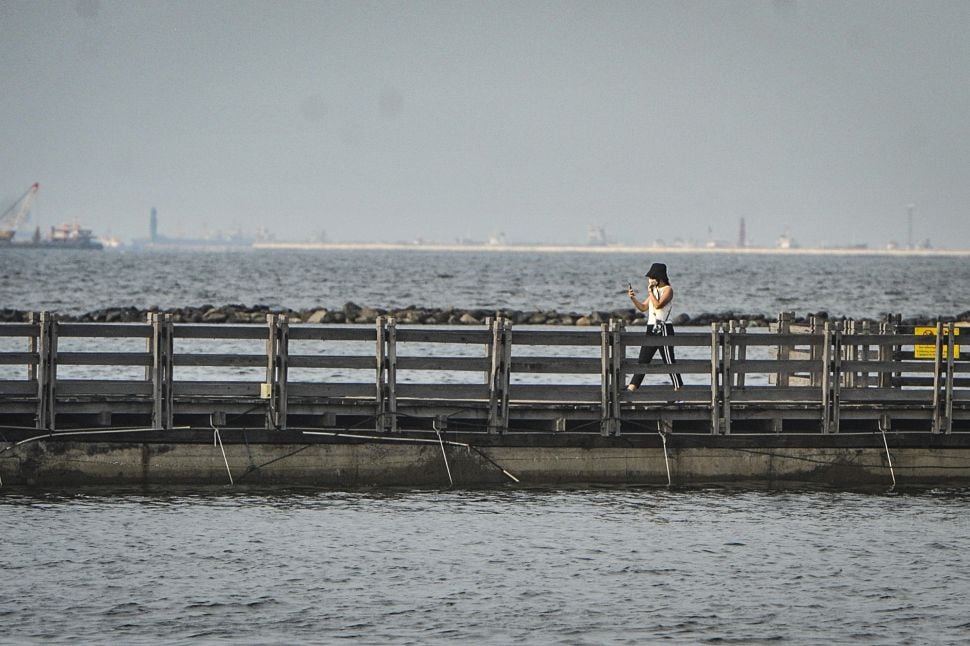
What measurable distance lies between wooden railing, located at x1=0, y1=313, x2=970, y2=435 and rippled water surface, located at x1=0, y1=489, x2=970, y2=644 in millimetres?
1088

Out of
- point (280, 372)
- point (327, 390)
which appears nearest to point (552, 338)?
point (327, 390)

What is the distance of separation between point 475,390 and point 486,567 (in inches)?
158

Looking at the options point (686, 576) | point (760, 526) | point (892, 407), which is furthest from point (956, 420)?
point (686, 576)

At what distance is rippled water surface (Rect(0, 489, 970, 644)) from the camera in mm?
14391

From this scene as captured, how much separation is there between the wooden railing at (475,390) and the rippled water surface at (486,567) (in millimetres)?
1088

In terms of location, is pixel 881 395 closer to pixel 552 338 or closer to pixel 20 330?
pixel 552 338

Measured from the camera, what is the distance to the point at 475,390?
20.3 m

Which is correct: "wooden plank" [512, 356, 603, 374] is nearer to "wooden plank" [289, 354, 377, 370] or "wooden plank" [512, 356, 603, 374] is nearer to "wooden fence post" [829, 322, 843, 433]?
"wooden plank" [289, 354, 377, 370]

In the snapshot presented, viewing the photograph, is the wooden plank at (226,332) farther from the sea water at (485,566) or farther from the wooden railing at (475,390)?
the sea water at (485,566)

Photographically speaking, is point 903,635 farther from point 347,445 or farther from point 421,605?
point 347,445

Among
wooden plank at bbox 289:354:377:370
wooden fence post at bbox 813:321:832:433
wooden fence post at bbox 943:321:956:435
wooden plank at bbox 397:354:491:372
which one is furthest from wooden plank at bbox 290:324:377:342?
wooden fence post at bbox 943:321:956:435

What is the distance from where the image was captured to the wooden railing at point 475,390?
20.0 meters

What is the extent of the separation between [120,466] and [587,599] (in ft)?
24.3

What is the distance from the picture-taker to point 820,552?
1764cm
